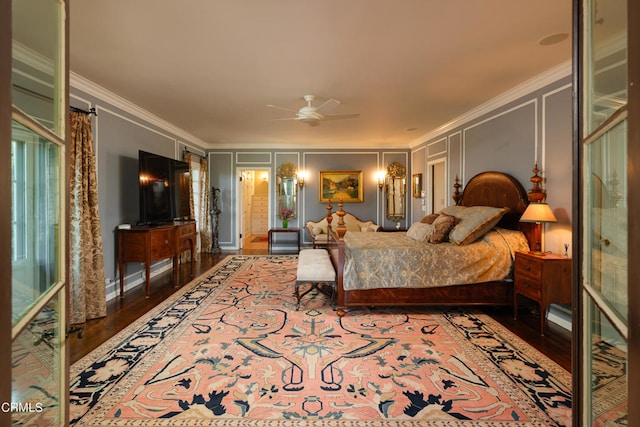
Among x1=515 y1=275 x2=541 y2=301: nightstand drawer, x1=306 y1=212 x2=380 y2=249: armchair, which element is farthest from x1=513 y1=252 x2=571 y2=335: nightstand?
x1=306 y1=212 x2=380 y2=249: armchair

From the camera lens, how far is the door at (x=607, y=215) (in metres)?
0.68

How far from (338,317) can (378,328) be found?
45 cm

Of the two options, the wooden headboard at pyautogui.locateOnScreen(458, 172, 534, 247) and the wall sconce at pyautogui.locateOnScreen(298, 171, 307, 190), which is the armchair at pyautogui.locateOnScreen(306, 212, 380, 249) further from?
the wooden headboard at pyautogui.locateOnScreen(458, 172, 534, 247)

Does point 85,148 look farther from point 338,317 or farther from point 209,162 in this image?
point 209,162

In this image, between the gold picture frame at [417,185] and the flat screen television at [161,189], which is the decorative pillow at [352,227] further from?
the flat screen television at [161,189]

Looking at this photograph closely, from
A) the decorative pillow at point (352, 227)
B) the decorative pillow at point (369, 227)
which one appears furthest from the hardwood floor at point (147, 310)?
the decorative pillow at point (352, 227)

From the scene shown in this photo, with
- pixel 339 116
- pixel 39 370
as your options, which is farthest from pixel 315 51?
pixel 39 370

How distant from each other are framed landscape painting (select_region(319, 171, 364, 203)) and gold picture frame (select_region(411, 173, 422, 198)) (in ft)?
3.84

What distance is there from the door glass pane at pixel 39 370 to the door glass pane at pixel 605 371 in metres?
1.51

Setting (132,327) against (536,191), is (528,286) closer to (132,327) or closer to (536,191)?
(536,191)

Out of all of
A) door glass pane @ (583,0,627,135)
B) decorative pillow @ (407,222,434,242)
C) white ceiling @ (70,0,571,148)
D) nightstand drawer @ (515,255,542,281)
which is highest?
white ceiling @ (70,0,571,148)

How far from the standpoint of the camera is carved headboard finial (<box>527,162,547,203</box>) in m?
2.98

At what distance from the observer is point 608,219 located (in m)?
0.89

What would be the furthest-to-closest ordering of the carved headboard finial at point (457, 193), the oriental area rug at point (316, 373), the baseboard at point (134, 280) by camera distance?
the carved headboard finial at point (457, 193)
the baseboard at point (134, 280)
the oriental area rug at point (316, 373)
